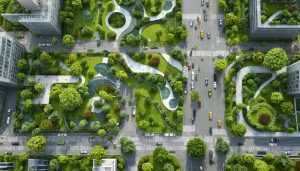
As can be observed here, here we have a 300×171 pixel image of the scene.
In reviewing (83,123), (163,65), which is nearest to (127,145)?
(83,123)

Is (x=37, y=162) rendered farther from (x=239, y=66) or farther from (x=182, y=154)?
(x=239, y=66)

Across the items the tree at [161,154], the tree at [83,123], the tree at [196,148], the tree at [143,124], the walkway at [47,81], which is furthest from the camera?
the walkway at [47,81]

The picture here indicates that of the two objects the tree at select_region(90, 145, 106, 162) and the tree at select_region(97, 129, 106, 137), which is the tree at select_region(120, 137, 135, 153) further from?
the tree at select_region(90, 145, 106, 162)

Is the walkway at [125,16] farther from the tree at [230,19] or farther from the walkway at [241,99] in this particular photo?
the walkway at [241,99]

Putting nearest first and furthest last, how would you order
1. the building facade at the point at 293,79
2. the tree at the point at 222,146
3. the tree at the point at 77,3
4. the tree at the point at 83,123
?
the building facade at the point at 293,79 < the tree at the point at 222,146 < the tree at the point at 83,123 < the tree at the point at 77,3

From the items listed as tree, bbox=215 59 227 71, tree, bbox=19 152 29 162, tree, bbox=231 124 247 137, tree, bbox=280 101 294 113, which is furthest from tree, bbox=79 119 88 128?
tree, bbox=280 101 294 113

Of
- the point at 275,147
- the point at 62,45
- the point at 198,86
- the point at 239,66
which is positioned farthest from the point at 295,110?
the point at 62,45

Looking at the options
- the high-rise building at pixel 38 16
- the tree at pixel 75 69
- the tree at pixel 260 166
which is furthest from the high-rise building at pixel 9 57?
the tree at pixel 260 166
